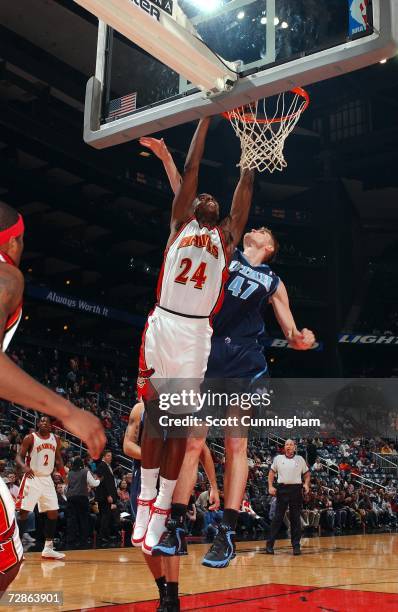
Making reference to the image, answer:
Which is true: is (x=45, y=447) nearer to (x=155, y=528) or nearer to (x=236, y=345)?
(x=236, y=345)

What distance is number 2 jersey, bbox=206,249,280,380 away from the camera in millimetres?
4453

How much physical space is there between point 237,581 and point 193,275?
14.3 ft

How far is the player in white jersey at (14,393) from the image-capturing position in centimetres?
222

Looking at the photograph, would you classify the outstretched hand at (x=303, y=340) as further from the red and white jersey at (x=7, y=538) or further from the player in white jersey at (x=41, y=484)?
the player in white jersey at (x=41, y=484)

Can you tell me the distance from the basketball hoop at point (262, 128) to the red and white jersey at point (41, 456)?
5.66 meters

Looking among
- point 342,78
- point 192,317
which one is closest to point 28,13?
point 342,78

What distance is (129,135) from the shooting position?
4.72 metres

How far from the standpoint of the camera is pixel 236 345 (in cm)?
450

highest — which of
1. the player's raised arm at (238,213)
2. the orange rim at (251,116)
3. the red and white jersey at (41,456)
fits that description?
the orange rim at (251,116)

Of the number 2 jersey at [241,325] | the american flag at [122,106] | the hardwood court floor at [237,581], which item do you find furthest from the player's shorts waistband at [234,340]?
the hardwood court floor at [237,581]

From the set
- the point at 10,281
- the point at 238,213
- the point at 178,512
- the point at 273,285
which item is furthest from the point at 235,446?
the point at 10,281

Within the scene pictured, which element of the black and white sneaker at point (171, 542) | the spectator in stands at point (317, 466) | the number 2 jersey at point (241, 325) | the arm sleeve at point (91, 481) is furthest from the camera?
the spectator in stands at point (317, 466)

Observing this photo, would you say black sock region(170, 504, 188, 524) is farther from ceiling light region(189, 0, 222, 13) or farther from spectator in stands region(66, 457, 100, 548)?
spectator in stands region(66, 457, 100, 548)

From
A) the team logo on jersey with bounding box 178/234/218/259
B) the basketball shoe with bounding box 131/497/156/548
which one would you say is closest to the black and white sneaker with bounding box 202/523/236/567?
the basketball shoe with bounding box 131/497/156/548
